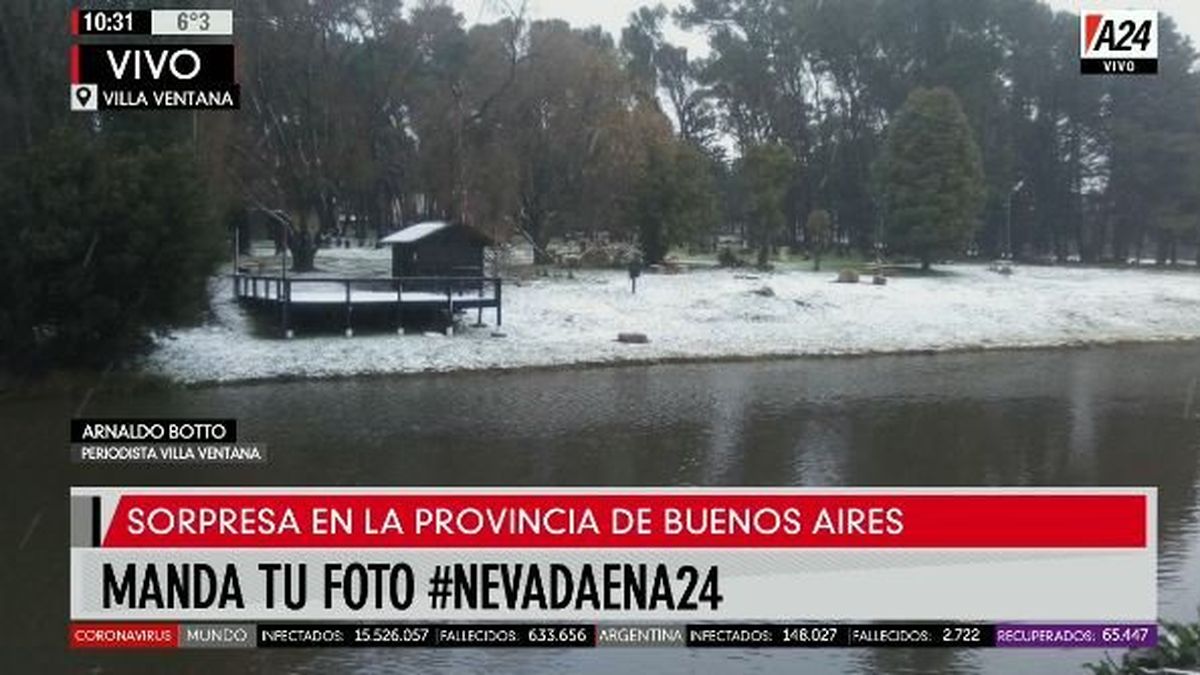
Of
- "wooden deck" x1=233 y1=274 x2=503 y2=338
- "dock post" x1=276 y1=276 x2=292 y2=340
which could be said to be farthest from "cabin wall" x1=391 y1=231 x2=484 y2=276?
"dock post" x1=276 y1=276 x2=292 y2=340

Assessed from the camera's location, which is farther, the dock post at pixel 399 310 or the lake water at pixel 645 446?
the dock post at pixel 399 310

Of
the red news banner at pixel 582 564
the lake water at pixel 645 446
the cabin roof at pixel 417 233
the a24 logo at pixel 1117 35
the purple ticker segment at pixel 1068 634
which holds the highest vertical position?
the a24 logo at pixel 1117 35

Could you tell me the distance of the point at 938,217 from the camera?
158 feet

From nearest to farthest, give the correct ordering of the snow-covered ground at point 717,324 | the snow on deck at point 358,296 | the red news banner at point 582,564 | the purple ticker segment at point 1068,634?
1. the purple ticker segment at point 1068,634
2. the red news banner at point 582,564
3. the snow-covered ground at point 717,324
4. the snow on deck at point 358,296

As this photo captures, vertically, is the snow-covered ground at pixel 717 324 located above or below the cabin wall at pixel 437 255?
below

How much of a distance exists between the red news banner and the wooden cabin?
971 inches

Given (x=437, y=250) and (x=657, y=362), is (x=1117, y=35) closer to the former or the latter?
(x=657, y=362)

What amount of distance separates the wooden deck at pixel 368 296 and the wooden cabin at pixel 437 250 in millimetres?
2798

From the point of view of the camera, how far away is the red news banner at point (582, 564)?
8.09m

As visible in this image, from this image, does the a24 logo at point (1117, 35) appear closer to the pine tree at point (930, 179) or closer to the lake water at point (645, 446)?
the lake water at point (645, 446)

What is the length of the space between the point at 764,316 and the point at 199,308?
16.9 metres

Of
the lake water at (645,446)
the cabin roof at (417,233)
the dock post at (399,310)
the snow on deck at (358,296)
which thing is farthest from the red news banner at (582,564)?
the cabin roof at (417,233)

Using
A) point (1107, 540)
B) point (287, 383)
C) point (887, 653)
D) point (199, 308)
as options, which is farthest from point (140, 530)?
A: point (199, 308)

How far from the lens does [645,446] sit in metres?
16.8
